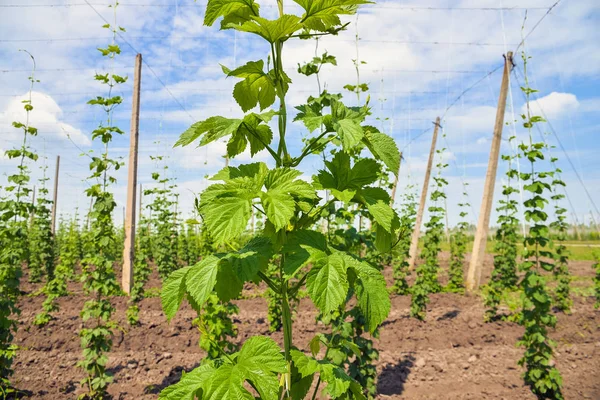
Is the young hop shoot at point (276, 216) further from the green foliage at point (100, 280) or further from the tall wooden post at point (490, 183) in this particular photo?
the tall wooden post at point (490, 183)

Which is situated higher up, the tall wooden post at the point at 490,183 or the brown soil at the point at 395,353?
the tall wooden post at the point at 490,183

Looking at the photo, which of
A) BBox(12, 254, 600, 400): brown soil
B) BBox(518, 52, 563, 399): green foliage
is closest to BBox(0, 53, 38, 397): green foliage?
BBox(12, 254, 600, 400): brown soil

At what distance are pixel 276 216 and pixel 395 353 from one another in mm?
5738

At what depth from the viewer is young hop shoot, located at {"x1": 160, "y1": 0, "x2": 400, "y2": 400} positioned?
1248 mm

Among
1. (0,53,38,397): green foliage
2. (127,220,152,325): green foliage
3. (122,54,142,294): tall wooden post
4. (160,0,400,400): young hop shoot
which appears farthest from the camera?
(122,54,142,294): tall wooden post

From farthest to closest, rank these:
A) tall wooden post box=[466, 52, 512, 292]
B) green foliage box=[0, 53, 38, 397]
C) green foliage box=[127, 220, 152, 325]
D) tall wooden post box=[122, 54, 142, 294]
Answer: tall wooden post box=[466, 52, 512, 292]
tall wooden post box=[122, 54, 142, 294]
green foliage box=[127, 220, 152, 325]
green foliage box=[0, 53, 38, 397]

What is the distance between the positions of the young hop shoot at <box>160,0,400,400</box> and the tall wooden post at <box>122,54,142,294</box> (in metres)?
8.28

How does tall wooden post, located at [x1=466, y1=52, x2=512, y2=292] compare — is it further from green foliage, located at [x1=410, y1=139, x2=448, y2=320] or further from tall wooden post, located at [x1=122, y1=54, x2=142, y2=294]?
tall wooden post, located at [x1=122, y1=54, x2=142, y2=294]

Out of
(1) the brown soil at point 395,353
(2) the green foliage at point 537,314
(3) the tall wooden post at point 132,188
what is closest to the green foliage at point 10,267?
(1) the brown soil at point 395,353

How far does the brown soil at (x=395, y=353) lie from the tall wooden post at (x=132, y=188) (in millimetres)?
771

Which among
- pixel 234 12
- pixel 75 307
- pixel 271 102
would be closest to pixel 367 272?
pixel 271 102

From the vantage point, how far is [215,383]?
4.15 feet

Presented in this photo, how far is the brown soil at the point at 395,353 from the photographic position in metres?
5.02

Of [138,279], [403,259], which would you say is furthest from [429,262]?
[138,279]
